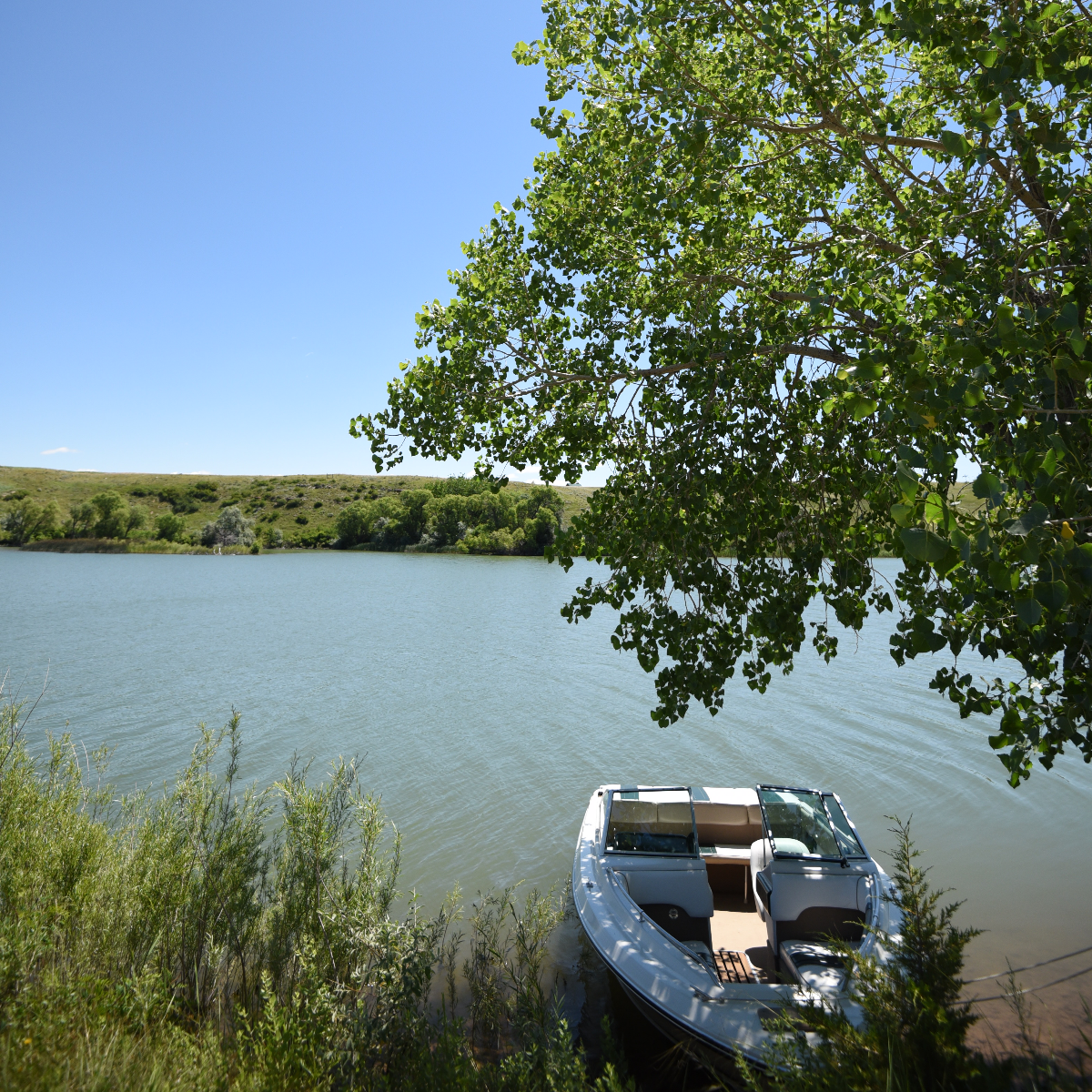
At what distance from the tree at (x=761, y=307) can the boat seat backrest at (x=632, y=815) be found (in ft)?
8.21

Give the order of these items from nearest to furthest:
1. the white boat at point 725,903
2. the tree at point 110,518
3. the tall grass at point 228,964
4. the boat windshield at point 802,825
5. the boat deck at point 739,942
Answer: the tall grass at point 228,964 → the white boat at point 725,903 → the boat deck at point 739,942 → the boat windshield at point 802,825 → the tree at point 110,518

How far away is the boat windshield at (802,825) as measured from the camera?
730cm

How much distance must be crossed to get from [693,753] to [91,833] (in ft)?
39.9

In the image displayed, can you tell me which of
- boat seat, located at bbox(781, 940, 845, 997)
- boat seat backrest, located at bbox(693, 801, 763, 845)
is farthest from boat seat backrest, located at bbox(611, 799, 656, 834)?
boat seat, located at bbox(781, 940, 845, 997)

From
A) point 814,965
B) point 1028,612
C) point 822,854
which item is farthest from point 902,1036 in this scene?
point 822,854

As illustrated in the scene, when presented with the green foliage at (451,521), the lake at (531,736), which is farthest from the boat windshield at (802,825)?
the green foliage at (451,521)

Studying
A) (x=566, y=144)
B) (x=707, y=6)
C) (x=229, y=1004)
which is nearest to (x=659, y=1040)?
(x=229, y=1004)

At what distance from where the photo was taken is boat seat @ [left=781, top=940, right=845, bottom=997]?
579 cm

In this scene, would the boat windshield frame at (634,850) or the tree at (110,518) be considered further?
the tree at (110,518)

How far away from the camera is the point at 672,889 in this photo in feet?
24.0

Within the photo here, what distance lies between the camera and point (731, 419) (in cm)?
590

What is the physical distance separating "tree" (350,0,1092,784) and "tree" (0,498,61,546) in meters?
106

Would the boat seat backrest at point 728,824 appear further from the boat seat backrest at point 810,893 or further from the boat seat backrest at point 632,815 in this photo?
the boat seat backrest at point 810,893

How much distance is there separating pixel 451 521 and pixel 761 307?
3530 inches
